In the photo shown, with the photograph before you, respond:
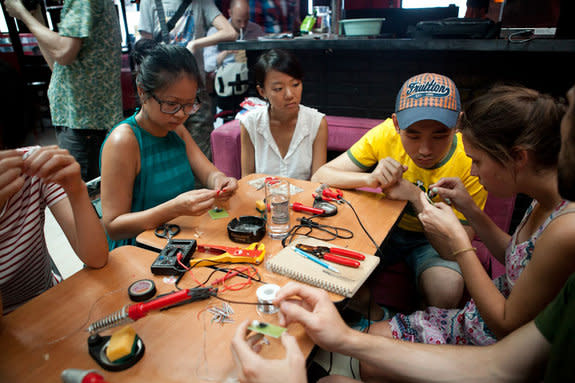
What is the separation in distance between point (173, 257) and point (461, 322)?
39.7 inches

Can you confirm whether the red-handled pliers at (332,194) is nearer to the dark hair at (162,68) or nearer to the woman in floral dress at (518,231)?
the woman in floral dress at (518,231)

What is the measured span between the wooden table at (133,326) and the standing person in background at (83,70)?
1631mm

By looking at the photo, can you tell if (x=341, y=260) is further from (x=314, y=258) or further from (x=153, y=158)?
(x=153, y=158)

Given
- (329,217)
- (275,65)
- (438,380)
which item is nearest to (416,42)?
(275,65)

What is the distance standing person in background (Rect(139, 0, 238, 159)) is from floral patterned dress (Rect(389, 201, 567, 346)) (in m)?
2.14

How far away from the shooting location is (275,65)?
2045mm

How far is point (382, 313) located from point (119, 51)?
7.89 ft

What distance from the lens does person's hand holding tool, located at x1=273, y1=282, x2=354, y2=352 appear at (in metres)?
0.80

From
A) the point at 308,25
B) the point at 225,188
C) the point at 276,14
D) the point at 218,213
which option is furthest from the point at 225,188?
the point at 276,14

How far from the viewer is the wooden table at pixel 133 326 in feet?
2.38

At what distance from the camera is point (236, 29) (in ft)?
13.3

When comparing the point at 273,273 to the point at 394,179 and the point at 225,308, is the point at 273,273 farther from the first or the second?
the point at 394,179

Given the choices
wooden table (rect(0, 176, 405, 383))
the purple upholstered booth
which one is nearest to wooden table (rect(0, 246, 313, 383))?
wooden table (rect(0, 176, 405, 383))

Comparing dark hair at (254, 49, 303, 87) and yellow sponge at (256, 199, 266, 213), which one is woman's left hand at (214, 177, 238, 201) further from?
dark hair at (254, 49, 303, 87)
